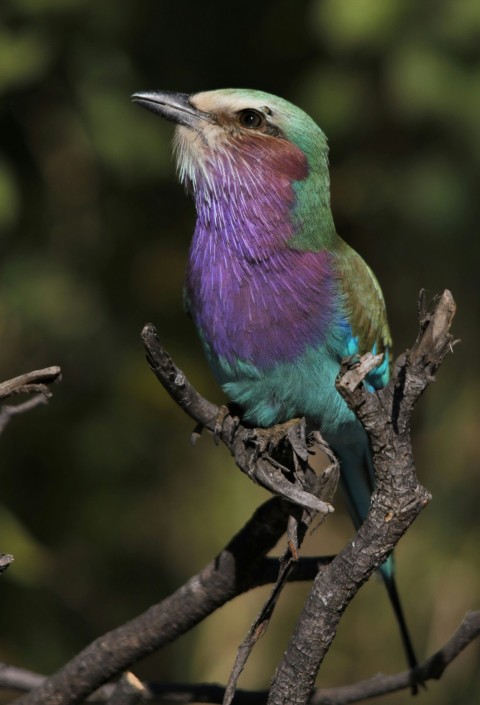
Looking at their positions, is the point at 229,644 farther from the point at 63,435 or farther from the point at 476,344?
the point at 476,344

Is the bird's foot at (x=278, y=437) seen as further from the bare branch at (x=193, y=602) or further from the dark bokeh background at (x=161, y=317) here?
the dark bokeh background at (x=161, y=317)

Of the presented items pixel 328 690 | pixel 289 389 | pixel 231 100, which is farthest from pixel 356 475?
pixel 231 100

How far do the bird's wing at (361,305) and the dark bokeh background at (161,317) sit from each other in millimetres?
898

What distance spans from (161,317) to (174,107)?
57.2 inches

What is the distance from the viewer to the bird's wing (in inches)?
123

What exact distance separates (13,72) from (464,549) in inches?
97.1

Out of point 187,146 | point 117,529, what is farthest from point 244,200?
point 117,529

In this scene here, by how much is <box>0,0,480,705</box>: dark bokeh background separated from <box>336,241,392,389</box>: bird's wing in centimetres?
90

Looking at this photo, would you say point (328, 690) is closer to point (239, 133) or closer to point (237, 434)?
point (237, 434)

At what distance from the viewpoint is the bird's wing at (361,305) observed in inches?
123

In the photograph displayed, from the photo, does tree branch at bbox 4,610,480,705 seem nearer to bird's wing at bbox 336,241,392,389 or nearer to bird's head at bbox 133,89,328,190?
bird's wing at bbox 336,241,392,389

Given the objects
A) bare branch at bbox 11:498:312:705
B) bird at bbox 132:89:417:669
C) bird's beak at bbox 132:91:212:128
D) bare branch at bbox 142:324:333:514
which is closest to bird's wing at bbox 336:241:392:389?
bird at bbox 132:89:417:669

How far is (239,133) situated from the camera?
10.5 ft

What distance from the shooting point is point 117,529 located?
4.46 metres
